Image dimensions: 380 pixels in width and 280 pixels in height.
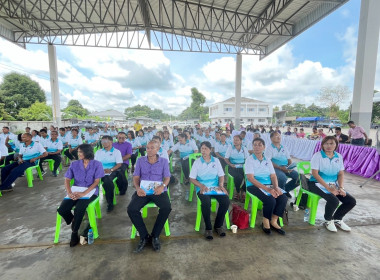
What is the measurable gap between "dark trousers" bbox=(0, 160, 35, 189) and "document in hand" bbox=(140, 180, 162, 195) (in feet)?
11.9

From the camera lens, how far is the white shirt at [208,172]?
2.84 metres

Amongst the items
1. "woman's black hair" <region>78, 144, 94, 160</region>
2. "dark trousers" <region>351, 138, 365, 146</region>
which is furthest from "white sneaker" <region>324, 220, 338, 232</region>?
"dark trousers" <region>351, 138, 365, 146</region>

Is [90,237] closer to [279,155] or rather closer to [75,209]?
[75,209]

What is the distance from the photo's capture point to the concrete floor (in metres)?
1.93

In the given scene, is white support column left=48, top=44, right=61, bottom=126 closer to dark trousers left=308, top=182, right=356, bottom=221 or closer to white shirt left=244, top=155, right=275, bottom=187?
white shirt left=244, top=155, right=275, bottom=187

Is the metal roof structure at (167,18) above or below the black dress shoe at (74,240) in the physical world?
above

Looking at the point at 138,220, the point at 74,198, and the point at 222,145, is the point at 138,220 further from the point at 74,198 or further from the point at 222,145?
the point at 222,145

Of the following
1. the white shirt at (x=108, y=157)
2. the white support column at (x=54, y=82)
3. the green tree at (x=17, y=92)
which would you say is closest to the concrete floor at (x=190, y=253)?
the white shirt at (x=108, y=157)

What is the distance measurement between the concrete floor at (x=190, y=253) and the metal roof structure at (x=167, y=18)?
358 inches

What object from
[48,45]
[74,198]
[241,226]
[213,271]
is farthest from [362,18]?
[48,45]

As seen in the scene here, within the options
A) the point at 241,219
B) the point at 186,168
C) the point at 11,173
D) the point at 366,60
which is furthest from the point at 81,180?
→ the point at 366,60

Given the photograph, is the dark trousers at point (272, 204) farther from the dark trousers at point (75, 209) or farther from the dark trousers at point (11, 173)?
the dark trousers at point (11, 173)

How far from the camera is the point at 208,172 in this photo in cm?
283

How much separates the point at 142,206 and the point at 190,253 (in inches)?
31.9
